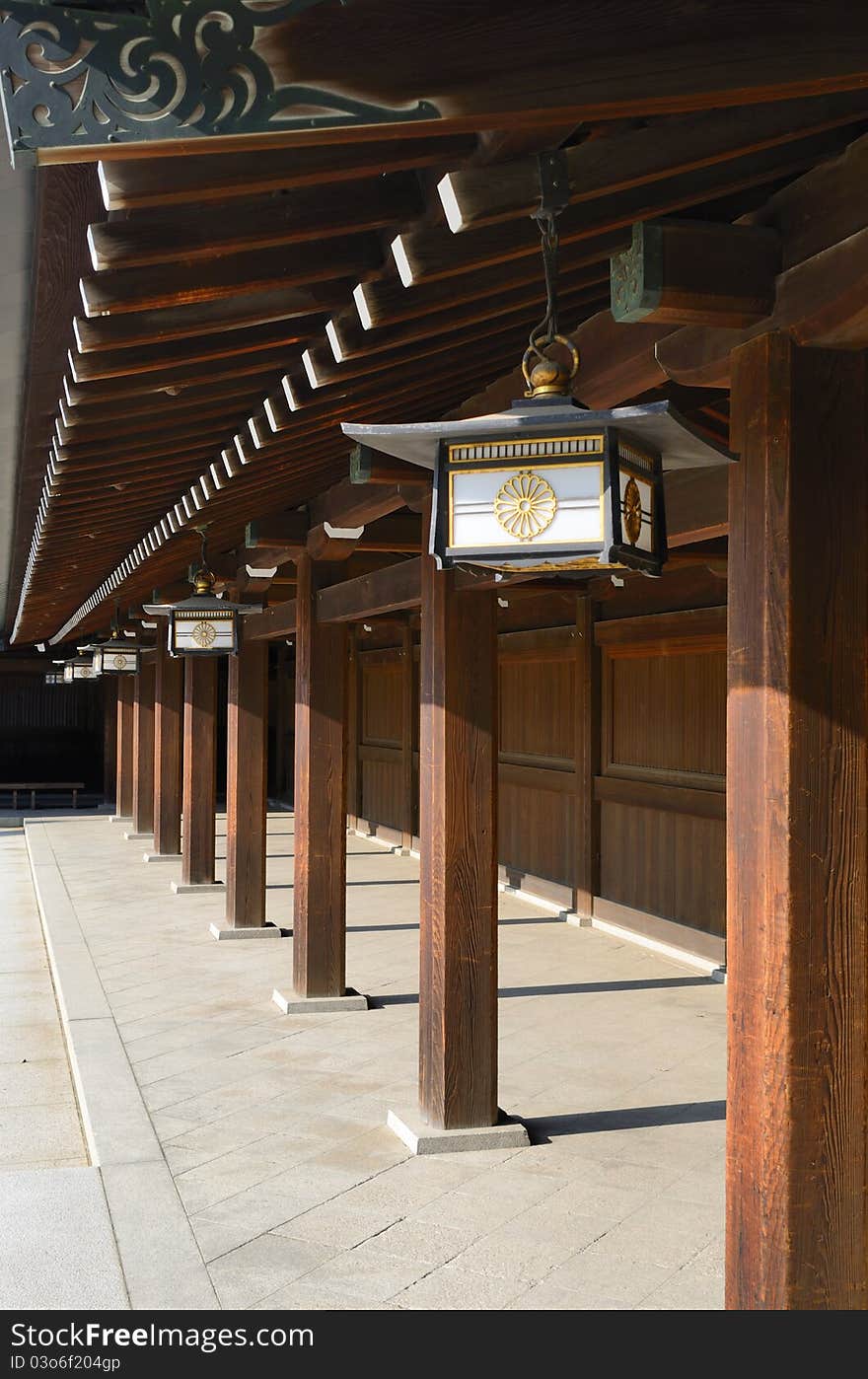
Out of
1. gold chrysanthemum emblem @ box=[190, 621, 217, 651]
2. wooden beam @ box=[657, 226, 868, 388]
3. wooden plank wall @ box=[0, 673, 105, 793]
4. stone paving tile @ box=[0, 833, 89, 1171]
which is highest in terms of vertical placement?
wooden beam @ box=[657, 226, 868, 388]

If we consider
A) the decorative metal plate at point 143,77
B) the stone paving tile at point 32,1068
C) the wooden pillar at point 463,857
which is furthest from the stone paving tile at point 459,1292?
the decorative metal plate at point 143,77

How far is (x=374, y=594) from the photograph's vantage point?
6.86 m

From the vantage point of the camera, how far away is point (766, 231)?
302 centimetres

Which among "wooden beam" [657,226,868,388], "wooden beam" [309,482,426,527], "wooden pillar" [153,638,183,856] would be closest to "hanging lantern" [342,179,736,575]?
"wooden beam" [657,226,868,388]

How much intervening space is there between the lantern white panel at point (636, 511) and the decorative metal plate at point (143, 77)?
128cm

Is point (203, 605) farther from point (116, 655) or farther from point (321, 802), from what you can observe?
point (116, 655)

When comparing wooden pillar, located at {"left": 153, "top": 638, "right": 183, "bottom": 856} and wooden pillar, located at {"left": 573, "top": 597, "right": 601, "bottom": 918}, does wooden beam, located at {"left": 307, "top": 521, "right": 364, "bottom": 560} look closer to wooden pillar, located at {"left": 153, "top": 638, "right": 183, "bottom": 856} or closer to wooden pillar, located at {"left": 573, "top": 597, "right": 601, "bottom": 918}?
wooden pillar, located at {"left": 573, "top": 597, "right": 601, "bottom": 918}

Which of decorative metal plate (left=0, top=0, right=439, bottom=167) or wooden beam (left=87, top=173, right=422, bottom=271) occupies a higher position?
wooden beam (left=87, top=173, right=422, bottom=271)

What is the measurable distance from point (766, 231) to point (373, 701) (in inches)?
588

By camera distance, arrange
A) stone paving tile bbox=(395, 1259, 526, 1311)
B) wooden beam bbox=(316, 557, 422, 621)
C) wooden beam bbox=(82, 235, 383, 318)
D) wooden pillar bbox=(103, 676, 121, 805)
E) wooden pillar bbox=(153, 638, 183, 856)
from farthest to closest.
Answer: wooden pillar bbox=(103, 676, 121, 805) → wooden pillar bbox=(153, 638, 183, 856) → wooden beam bbox=(316, 557, 422, 621) → stone paving tile bbox=(395, 1259, 526, 1311) → wooden beam bbox=(82, 235, 383, 318)

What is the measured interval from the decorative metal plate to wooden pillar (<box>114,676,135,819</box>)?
2008 centimetres

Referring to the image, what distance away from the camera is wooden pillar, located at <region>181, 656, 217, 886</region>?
493 inches

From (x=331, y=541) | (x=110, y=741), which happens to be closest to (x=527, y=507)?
(x=331, y=541)

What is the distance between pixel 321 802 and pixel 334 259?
5.05 m
